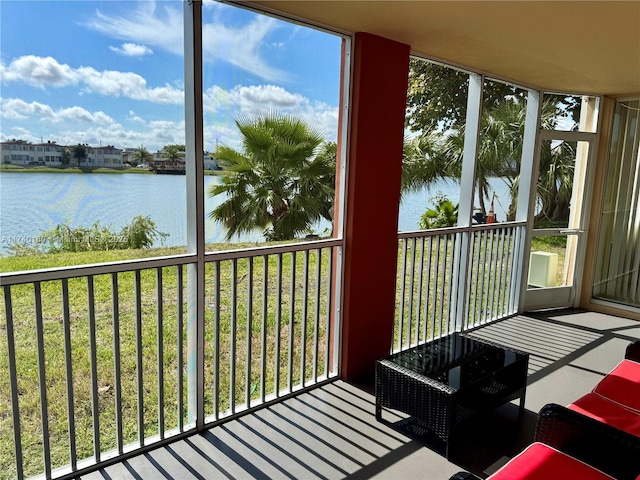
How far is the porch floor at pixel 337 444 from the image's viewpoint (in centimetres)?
225

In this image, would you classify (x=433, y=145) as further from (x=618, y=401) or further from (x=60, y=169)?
(x=60, y=169)

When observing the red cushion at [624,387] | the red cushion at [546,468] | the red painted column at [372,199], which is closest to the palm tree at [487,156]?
the red painted column at [372,199]

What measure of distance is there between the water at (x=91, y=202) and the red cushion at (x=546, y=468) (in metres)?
1.79

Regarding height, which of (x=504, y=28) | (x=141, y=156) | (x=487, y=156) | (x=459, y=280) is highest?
(x=504, y=28)

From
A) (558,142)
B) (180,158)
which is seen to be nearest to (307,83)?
(180,158)

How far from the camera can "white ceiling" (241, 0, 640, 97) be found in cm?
238

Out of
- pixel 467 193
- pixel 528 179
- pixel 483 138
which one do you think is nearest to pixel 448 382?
pixel 467 193

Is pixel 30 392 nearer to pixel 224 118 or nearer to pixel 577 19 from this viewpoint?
pixel 224 118

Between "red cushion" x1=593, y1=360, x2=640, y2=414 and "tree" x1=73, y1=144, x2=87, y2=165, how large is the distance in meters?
2.72

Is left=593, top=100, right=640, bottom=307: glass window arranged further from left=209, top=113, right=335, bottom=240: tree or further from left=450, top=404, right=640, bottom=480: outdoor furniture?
left=450, top=404, right=640, bottom=480: outdoor furniture

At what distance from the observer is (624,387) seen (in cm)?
234

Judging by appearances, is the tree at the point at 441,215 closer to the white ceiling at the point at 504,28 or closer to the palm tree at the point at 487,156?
the palm tree at the point at 487,156

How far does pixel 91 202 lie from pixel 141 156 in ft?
1.06

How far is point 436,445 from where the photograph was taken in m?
2.50
